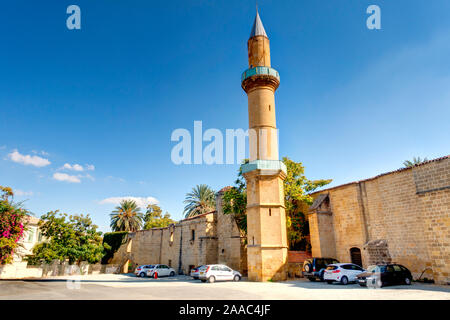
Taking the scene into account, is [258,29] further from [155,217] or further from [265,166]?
[155,217]

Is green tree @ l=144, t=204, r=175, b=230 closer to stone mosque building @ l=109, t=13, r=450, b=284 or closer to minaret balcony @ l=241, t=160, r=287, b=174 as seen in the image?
stone mosque building @ l=109, t=13, r=450, b=284

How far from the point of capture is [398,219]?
63.4 feet

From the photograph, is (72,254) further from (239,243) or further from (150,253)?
(239,243)

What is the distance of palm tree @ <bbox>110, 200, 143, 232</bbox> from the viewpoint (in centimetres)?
4588

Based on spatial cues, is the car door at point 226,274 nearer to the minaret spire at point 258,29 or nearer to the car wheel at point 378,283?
the car wheel at point 378,283

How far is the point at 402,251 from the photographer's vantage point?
1880 cm

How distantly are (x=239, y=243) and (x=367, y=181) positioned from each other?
1225 cm

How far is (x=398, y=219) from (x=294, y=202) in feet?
33.0

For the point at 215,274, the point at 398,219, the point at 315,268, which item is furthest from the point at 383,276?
the point at 215,274

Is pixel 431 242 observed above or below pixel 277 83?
below

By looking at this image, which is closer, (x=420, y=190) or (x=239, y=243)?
(x=420, y=190)
